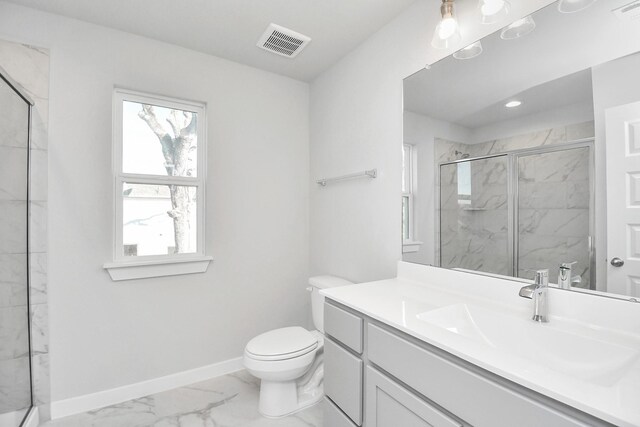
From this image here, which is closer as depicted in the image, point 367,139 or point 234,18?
point 234,18

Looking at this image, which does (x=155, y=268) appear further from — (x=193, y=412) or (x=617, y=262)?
(x=617, y=262)

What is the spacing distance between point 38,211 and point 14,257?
295 mm

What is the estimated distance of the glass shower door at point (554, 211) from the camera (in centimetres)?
106

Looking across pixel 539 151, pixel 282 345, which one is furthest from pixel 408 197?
pixel 282 345

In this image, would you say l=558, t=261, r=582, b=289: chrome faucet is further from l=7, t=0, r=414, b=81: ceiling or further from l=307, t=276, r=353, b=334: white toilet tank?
l=7, t=0, r=414, b=81: ceiling

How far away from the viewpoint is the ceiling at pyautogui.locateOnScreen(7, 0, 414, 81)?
169 centimetres

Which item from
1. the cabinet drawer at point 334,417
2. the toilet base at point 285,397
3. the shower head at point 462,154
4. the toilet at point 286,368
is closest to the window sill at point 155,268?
the toilet at point 286,368

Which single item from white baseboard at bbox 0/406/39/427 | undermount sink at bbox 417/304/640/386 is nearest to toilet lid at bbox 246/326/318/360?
undermount sink at bbox 417/304/640/386

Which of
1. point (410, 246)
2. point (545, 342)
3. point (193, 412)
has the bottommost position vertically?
point (193, 412)

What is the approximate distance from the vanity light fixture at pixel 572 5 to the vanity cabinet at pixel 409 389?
50.5 inches

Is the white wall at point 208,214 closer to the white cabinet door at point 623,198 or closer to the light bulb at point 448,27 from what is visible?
the light bulb at point 448,27

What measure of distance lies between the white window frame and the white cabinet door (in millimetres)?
2200

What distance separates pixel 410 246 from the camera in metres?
1.72

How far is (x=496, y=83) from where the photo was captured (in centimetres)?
134
